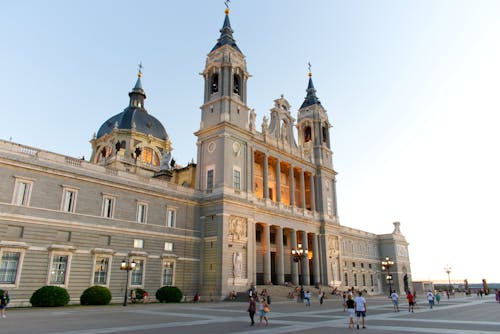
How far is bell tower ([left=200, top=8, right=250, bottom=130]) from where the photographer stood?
154ft

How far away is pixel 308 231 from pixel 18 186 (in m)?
38.0

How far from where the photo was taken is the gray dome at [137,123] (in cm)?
7927

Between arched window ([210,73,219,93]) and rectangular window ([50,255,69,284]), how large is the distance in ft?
89.9

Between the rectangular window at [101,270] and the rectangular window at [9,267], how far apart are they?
6206mm

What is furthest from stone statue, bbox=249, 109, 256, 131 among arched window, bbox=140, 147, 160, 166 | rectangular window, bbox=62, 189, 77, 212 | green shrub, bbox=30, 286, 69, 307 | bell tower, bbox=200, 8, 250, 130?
arched window, bbox=140, 147, 160, 166

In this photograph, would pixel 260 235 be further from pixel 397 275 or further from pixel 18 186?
pixel 397 275

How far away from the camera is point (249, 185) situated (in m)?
46.2

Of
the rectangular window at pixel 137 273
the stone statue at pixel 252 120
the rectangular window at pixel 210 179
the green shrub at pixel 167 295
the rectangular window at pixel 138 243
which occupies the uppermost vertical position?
the stone statue at pixel 252 120

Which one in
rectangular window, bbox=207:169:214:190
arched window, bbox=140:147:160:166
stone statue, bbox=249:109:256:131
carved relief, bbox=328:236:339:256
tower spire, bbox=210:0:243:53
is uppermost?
tower spire, bbox=210:0:243:53

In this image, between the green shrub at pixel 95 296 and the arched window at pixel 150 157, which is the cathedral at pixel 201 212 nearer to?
the green shrub at pixel 95 296

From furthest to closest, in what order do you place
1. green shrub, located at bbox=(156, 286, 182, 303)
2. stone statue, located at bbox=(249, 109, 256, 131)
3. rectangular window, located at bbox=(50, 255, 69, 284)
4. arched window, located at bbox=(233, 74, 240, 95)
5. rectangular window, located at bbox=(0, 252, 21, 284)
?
stone statue, located at bbox=(249, 109, 256, 131) < arched window, located at bbox=(233, 74, 240, 95) < green shrub, located at bbox=(156, 286, 182, 303) < rectangular window, located at bbox=(50, 255, 69, 284) < rectangular window, located at bbox=(0, 252, 21, 284)

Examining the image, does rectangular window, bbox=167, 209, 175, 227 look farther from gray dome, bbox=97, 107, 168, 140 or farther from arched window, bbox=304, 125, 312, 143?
gray dome, bbox=97, 107, 168, 140

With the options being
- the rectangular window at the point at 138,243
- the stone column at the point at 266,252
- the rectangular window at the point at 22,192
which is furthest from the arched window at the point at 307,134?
the rectangular window at the point at 22,192

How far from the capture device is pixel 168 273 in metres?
38.7
